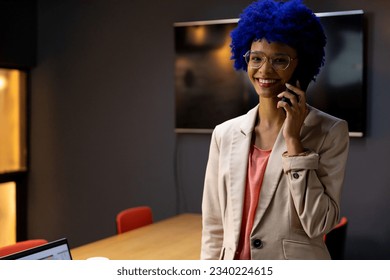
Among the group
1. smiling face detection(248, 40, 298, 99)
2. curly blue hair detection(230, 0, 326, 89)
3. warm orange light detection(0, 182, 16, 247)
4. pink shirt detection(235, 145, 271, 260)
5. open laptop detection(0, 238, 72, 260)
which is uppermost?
curly blue hair detection(230, 0, 326, 89)

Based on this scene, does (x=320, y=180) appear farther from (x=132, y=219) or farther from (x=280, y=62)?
(x=132, y=219)

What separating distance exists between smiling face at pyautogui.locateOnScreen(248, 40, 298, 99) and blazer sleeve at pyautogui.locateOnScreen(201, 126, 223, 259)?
0.21m

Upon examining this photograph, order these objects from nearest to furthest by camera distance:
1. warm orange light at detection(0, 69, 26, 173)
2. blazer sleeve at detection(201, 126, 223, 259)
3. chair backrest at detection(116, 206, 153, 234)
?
blazer sleeve at detection(201, 126, 223, 259) → chair backrest at detection(116, 206, 153, 234) → warm orange light at detection(0, 69, 26, 173)

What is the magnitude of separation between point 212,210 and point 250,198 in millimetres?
151

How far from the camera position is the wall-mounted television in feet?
9.48

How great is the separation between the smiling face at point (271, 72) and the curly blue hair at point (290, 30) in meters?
0.01

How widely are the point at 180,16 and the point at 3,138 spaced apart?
5.20ft

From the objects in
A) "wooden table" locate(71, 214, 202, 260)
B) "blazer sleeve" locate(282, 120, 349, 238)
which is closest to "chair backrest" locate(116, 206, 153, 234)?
"wooden table" locate(71, 214, 202, 260)

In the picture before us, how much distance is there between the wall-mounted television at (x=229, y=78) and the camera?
114 inches

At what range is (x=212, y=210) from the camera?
1154mm

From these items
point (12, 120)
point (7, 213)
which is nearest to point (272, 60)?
point (12, 120)

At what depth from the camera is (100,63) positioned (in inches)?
148

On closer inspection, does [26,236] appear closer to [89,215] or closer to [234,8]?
[89,215]

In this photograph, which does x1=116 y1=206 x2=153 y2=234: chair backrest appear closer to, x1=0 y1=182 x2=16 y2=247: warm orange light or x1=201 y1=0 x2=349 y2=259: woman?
x1=0 y1=182 x2=16 y2=247: warm orange light
